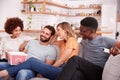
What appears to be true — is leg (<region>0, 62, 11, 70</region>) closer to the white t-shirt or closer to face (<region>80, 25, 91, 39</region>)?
the white t-shirt

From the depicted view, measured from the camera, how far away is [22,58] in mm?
3039

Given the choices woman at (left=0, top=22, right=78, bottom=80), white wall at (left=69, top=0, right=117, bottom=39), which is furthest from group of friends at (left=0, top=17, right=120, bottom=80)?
white wall at (left=69, top=0, right=117, bottom=39)

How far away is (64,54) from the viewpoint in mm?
3062

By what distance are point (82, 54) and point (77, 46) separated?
0.13m

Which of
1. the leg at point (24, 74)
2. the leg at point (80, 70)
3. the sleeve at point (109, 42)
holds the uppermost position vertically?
the sleeve at point (109, 42)

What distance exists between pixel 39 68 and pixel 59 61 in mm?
308

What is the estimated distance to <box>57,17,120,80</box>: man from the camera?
8.00 feet

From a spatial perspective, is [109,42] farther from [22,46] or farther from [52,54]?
[22,46]

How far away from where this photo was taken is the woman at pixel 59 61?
282cm

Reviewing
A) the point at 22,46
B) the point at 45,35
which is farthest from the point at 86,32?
the point at 22,46

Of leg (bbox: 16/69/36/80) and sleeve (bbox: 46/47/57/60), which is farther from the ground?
sleeve (bbox: 46/47/57/60)

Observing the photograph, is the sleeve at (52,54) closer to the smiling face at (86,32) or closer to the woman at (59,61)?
the woman at (59,61)

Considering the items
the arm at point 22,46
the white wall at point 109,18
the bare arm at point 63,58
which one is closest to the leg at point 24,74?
the bare arm at point 63,58

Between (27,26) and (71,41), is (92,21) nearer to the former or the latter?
(71,41)
